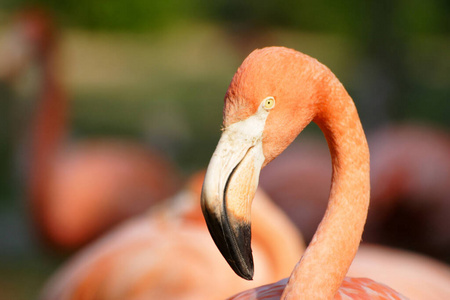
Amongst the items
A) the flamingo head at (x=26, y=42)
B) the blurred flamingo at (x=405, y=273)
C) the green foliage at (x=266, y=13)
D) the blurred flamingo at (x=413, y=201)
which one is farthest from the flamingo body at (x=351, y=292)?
the green foliage at (x=266, y=13)

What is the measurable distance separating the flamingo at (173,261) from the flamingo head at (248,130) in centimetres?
120

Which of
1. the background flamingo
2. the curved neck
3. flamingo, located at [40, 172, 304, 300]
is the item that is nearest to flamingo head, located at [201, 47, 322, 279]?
flamingo, located at [40, 172, 304, 300]

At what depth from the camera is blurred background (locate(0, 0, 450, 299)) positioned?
477 cm

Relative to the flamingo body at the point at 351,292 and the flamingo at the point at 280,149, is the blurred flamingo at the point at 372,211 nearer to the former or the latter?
the flamingo body at the point at 351,292

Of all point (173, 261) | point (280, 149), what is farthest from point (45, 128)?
point (280, 149)

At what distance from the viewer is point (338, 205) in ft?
4.62

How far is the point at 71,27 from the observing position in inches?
344

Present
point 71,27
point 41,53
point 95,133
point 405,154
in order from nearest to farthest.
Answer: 1. point 405,154
2. point 41,53
3. point 95,133
4. point 71,27

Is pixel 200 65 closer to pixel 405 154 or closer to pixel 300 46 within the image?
pixel 300 46

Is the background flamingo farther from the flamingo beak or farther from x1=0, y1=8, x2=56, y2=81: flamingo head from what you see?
the flamingo beak

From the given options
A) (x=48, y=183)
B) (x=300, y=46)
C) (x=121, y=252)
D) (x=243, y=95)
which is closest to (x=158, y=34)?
(x=300, y=46)

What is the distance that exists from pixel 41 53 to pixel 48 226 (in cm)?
149

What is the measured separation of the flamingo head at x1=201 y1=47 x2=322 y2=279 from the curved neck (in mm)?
3052

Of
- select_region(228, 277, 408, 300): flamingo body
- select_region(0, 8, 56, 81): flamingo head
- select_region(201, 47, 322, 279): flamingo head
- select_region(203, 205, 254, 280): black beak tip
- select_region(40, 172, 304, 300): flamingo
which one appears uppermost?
select_region(0, 8, 56, 81): flamingo head
